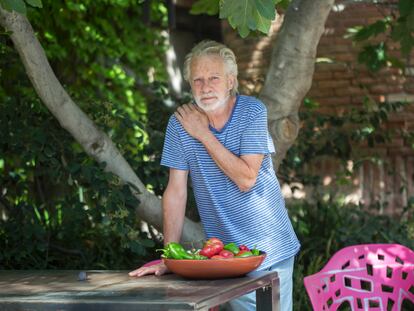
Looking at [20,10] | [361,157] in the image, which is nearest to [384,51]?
[361,157]

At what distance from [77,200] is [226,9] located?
2290mm

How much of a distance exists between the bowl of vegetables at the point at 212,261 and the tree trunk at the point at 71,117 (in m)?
1.82

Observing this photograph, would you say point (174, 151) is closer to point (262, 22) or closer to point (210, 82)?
point (210, 82)

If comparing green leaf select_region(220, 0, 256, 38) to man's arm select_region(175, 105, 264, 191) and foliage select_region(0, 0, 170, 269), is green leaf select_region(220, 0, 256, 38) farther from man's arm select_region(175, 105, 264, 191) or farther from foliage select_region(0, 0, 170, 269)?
foliage select_region(0, 0, 170, 269)

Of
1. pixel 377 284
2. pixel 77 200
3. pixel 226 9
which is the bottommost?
pixel 377 284

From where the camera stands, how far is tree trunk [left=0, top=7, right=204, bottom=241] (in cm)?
486

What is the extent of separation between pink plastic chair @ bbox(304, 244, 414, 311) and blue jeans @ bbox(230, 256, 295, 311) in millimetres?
536

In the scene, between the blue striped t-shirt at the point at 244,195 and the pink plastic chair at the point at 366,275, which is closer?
the blue striped t-shirt at the point at 244,195

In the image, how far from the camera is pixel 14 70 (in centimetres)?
640

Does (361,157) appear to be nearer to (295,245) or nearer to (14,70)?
(14,70)

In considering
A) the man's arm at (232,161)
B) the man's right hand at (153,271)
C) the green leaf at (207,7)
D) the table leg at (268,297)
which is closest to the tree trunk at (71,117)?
the green leaf at (207,7)

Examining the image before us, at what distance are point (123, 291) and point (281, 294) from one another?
Result: 0.99m

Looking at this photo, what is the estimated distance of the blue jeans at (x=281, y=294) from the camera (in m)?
3.92

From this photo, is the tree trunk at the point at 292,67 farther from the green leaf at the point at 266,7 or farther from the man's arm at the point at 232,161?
the green leaf at the point at 266,7
